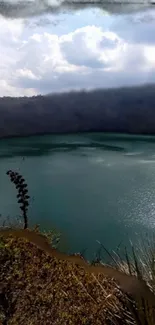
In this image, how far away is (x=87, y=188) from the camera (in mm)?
27766

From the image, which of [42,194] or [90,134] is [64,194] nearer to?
[42,194]

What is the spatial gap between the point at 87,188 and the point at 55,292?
82.3ft

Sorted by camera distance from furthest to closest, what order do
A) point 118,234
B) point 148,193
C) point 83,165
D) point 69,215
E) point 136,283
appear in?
point 83,165 < point 148,193 < point 69,215 < point 118,234 < point 136,283

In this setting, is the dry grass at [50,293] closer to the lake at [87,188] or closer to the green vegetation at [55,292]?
the green vegetation at [55,292]

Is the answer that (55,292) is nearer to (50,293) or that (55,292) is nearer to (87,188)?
(50,293)

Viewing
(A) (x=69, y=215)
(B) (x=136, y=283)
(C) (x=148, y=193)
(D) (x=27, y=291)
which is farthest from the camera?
(C) (x=148, y=193)

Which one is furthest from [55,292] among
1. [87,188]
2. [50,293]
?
[87,188]

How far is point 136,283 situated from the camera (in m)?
1.05

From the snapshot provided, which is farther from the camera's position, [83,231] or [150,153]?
[150,153]

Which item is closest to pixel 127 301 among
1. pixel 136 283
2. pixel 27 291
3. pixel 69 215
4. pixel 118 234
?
pixel 27 291

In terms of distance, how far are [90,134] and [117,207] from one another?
34.7 meters

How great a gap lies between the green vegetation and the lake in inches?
222

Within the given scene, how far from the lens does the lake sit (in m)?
18.9

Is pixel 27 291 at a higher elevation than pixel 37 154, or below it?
higher
